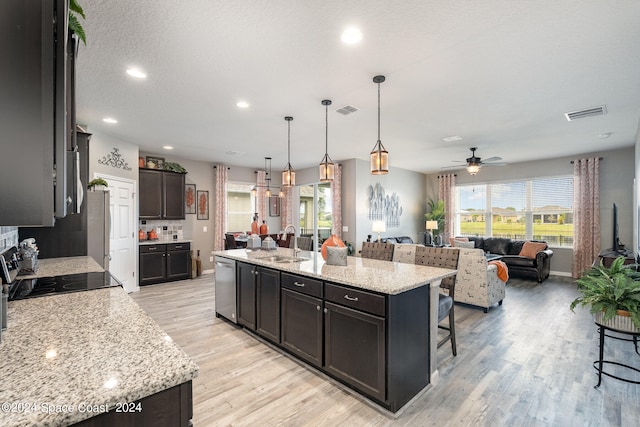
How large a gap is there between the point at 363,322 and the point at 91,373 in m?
1.70

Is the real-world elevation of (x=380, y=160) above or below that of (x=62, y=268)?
above

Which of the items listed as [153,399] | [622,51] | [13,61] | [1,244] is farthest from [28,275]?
[622,51]

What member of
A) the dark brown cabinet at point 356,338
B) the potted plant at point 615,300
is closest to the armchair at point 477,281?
the potted plant at point 615,300

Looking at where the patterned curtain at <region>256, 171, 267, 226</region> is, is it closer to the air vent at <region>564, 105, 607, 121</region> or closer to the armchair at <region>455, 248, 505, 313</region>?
the armchair at <region>455, 248, 505, 313</region>

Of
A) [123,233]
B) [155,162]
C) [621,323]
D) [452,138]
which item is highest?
[452,138]

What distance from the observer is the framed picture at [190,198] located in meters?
7.08

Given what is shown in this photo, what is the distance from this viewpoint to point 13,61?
630 mm

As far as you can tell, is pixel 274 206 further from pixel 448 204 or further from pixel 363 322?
pixel 363 322

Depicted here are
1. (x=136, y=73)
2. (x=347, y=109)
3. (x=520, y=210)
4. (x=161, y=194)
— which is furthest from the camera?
(x=520, y=210)

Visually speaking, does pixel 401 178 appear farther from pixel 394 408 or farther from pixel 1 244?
pixel 1 244

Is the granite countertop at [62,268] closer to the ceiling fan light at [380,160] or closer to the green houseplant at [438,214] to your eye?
the ceiling fan light at [380,160]

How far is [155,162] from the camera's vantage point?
6.47 meters

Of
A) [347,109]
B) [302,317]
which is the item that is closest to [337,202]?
[347,109]

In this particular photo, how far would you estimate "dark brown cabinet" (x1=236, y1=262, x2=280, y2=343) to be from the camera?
3.09 m
